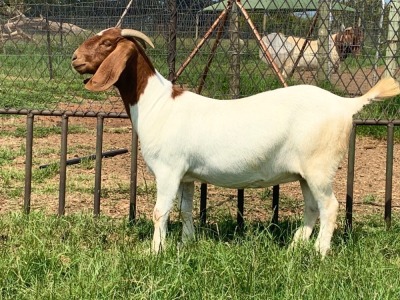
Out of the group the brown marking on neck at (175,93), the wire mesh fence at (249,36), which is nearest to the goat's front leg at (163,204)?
the brown marking on neck at (175,93)

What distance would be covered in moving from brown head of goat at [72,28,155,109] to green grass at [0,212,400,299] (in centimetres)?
101

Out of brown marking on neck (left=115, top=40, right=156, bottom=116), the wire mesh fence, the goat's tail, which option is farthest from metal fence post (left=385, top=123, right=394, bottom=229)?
brown marking on neck (left=115, top=40, right=156, bottom=116)

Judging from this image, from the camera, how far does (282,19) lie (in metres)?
6.59

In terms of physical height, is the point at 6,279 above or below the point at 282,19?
below

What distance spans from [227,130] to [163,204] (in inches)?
24.5

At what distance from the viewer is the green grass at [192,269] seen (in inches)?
124

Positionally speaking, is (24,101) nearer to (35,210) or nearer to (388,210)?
(35,210)

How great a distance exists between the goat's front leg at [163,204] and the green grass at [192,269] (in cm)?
9

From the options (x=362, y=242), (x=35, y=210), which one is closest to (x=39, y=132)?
(x=35, y=210)

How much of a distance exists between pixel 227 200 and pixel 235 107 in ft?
6.27

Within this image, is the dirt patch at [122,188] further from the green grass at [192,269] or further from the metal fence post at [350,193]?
the green grass at [192,269]

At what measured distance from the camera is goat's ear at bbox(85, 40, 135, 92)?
3.96 meters

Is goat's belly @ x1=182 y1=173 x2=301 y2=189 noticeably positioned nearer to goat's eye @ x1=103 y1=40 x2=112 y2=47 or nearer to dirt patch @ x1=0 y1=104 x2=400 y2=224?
dirt patch @ x1=0 y1=104 x2=400 y2=224

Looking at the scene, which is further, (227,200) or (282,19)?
(282,19)
